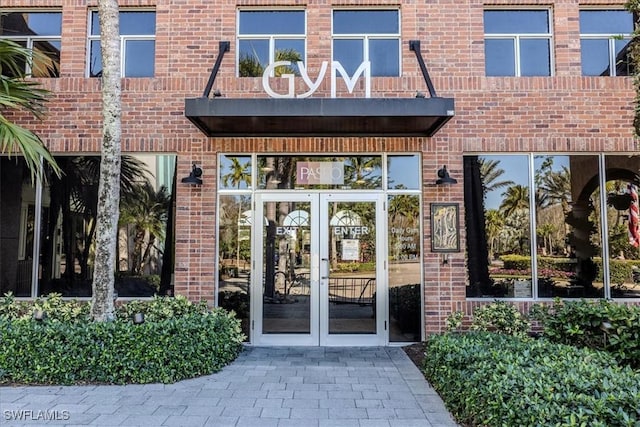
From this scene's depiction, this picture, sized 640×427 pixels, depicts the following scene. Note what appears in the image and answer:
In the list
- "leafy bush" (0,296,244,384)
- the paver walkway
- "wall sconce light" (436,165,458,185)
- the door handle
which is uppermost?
"wall sconce light" (436,165,458,185)

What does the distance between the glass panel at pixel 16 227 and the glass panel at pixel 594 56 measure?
9.44 metres

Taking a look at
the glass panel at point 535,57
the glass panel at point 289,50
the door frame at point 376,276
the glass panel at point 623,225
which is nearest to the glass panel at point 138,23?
the glass panel at point 289,50

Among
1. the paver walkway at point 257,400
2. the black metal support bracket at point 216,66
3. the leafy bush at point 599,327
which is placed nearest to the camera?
the paver walkway at point 257,400

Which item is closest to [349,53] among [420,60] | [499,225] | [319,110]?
[420,60]

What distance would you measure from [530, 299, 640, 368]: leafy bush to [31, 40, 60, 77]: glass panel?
853cm

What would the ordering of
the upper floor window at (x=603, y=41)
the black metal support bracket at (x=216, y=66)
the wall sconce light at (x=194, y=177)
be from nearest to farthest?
1. the black metal support bracket at (x=216, y=66)
2. the wall sconce light at (x=194, y=177)
3. the upper floor window at (x=603, y=41)

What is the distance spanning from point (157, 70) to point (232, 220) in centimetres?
279

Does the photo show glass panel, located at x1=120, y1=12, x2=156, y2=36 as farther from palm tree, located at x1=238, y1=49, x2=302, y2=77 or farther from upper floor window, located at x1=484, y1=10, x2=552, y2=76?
upper floor window, located at x1=484, y1=10, x2=552, y2=76

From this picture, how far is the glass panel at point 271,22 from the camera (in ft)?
24.7

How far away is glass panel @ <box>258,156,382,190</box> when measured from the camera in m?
7.37

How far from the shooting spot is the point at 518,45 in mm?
7473

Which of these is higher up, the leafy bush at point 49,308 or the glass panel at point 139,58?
the glass panel at point 139,58

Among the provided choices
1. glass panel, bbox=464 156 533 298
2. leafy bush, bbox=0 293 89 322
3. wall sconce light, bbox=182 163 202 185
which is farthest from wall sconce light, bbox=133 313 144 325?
glass panel, bbox=464 156 533 298

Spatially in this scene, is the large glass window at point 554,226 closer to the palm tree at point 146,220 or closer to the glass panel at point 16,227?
the palm tree at point 146,220
